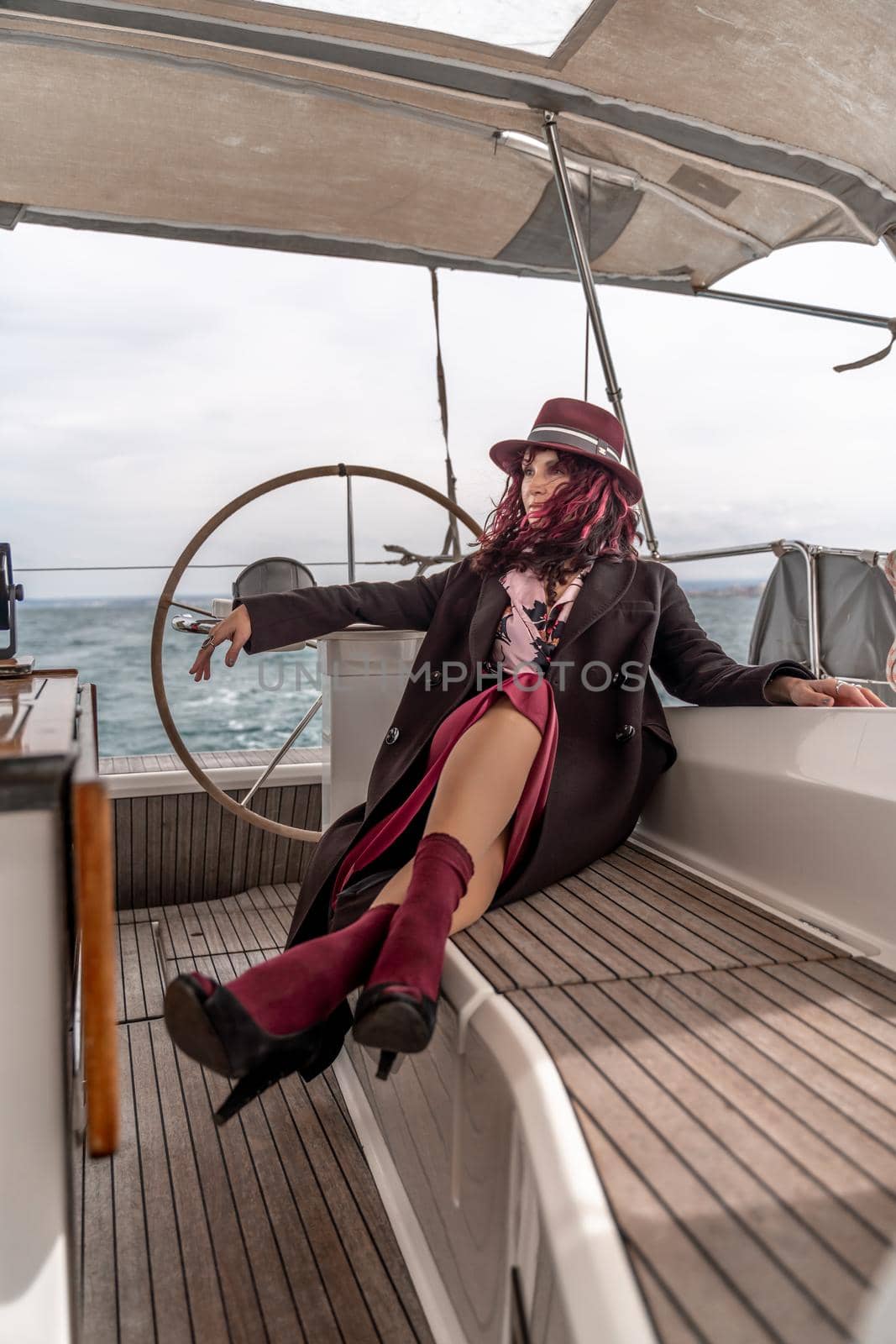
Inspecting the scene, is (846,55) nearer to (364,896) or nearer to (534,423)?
(534,423)

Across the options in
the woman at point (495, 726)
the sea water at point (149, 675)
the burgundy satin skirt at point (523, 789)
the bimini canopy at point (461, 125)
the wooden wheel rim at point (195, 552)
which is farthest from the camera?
the sea water at point (149, 675)

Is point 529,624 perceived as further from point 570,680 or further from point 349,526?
point 349,526

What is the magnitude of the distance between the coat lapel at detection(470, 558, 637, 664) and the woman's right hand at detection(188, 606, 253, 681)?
16.5 inches

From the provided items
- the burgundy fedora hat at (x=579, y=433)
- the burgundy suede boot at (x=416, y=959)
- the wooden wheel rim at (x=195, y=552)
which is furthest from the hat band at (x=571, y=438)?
the burgundy suede boot at (x=416, y=959)

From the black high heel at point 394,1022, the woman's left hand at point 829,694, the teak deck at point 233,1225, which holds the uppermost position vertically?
the woman's left hand at point 829,694

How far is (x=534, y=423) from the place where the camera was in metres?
1.89

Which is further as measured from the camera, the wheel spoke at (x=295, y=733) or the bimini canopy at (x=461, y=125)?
the wheel spoke at (x=295, y=733)

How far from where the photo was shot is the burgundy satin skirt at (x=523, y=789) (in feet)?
5.02

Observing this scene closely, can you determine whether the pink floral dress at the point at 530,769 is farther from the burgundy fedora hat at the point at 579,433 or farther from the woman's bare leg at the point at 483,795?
the burgundy fedora hat at the point at 579,433

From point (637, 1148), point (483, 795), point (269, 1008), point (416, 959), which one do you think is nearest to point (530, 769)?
point (483, 795)

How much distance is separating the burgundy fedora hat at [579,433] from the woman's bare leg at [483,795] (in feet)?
1.84

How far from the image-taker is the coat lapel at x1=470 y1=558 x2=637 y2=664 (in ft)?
5.76

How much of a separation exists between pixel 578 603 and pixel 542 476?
0.89ft

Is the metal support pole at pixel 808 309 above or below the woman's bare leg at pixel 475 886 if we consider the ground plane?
above
